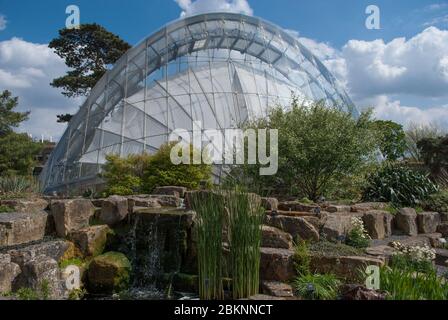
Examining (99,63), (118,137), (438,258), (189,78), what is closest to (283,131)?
(438,258)

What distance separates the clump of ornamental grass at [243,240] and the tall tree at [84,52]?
3101cm

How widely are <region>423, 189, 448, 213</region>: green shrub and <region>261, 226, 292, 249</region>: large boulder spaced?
6.51 m

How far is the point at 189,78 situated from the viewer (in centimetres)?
2789

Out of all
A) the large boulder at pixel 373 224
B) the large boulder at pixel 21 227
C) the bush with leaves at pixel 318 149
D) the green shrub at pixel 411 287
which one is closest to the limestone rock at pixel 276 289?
the green shrub at pixel 411 287

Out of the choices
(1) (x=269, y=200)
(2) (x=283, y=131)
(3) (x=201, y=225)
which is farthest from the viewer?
(2) (x=283, y=131)

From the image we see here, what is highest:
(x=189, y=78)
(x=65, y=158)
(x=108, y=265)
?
(x=189, y=78)

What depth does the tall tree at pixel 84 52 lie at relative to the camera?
114ft

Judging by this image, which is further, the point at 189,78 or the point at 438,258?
the point at 189,78

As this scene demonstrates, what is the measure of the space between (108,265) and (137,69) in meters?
20.9

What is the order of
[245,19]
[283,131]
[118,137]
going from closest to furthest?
[283,131], [118,137], [245,19]

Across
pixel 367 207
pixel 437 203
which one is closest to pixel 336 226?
pixel 367 207

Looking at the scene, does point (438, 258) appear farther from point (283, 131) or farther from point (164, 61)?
point (164, 61)

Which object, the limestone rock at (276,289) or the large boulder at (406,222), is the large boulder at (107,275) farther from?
the large boulder at (406,222)

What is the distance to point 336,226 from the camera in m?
8.63
